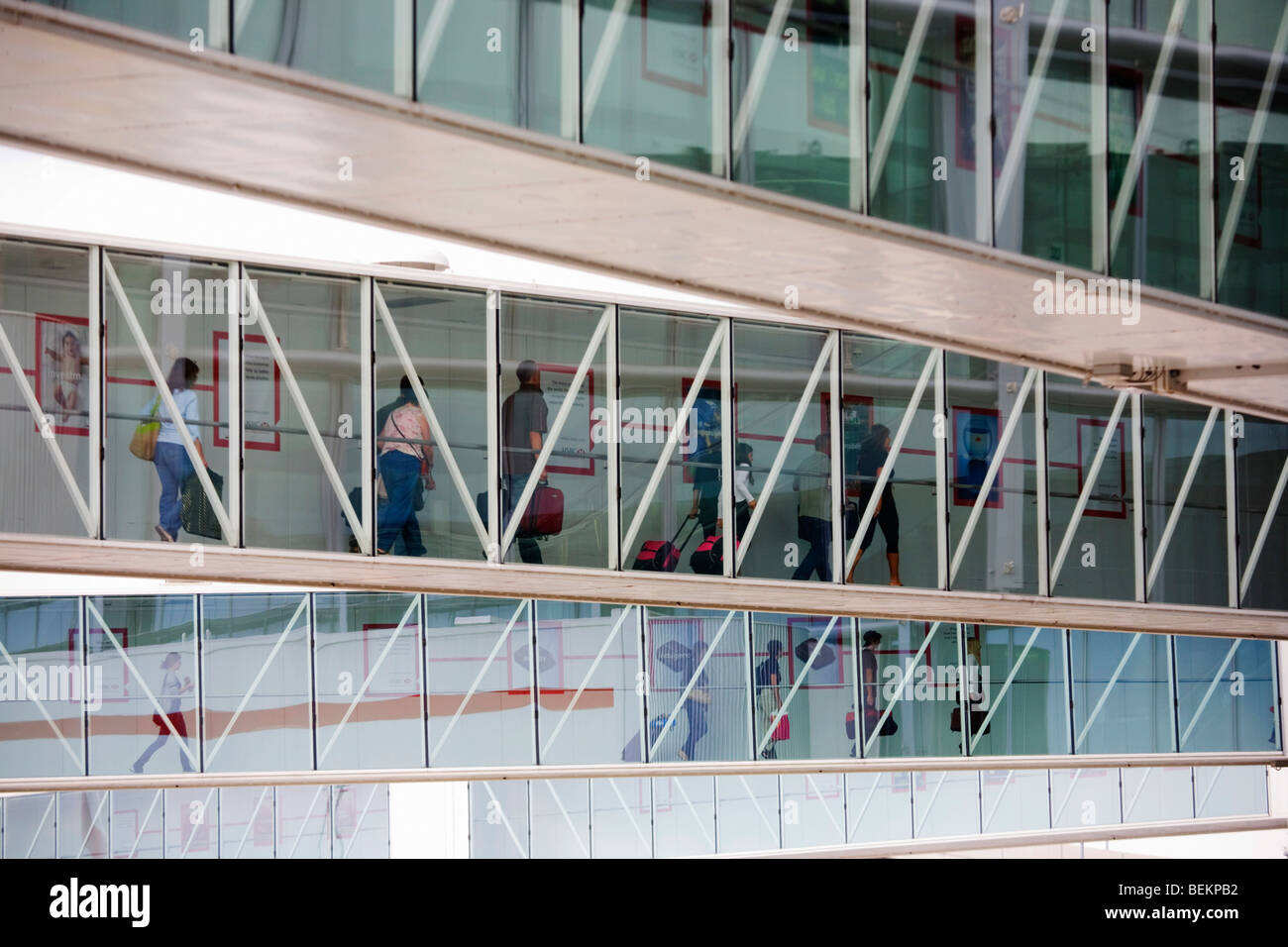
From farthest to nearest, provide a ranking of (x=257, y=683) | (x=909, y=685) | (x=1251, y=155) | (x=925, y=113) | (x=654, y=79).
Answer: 1. (x=909, y=685)
2. (x=257, y=683)
3. (x=1251, y=155)
4. (x=925, y=113)
5. (x=654, y=79)

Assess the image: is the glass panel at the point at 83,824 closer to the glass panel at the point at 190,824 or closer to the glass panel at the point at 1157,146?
the glass panel at the point at 190,824

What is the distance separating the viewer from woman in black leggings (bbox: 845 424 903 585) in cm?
1944

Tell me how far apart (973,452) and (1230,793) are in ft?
56.7

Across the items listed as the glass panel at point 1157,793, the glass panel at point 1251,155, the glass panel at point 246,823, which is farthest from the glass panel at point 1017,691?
the glass panel at point 246,823

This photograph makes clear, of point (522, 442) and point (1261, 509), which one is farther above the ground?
point (522, 442)

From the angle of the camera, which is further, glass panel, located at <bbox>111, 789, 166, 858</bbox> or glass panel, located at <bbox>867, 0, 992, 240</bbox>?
glass panel, located at <bbox>111, 789, 166, 858</bbox>

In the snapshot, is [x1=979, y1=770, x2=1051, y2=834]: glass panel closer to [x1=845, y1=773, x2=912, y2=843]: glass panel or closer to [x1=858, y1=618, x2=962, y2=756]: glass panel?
[x1=845, y1=773, x2=912, y2=843]: glass panel

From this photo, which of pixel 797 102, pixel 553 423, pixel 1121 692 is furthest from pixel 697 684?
pixel 797 102

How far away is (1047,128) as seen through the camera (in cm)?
1260

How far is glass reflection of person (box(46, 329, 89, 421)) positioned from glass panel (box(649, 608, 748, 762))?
39.7ft

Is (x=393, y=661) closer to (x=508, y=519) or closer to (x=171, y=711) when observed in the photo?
(x=171, y=711)

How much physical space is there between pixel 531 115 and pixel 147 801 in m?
26.5

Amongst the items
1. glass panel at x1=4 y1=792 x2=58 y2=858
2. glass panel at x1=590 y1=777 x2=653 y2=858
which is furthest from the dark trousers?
glass panel at x1=4 y1=792 x2=58 y2=858
